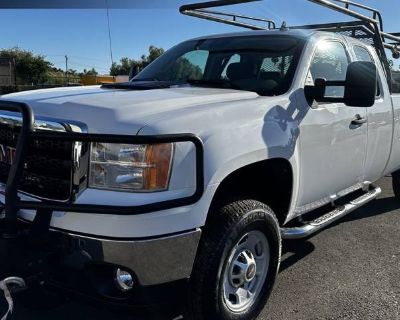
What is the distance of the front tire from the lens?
9.17 ft

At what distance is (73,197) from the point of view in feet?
8.50

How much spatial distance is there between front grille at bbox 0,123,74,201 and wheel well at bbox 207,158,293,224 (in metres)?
0.89

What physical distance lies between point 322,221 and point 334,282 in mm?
501

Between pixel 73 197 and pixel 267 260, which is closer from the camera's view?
pixel 73 197

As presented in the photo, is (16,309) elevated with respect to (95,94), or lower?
lower

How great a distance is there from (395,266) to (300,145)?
1731mm

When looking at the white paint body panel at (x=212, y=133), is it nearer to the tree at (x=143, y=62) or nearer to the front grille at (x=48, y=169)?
the front grille at (x=48, y=169)

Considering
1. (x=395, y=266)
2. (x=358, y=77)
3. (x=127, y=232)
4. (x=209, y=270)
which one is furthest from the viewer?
(x=395, y=266)

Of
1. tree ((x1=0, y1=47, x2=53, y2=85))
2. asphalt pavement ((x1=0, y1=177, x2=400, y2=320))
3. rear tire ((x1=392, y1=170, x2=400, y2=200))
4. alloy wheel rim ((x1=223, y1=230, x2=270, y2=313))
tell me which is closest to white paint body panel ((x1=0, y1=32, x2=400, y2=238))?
alloy wheel rim ((x1=223, y1=230, x2=270, y2=313))

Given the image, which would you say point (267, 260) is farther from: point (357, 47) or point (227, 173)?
point (357, 47)

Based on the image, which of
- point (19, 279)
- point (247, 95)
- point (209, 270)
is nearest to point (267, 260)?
point (209, 270)

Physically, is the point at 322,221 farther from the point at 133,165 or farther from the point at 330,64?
the point at 133,165

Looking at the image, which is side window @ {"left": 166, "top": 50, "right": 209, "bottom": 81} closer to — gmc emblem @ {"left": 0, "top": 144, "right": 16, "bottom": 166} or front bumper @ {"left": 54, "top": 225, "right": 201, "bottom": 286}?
gmc emblem @ {"left": 0, "top": 144, "right": 16, "bottom": 166}

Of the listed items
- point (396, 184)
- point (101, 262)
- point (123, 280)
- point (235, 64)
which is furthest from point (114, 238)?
point (396, 184)
